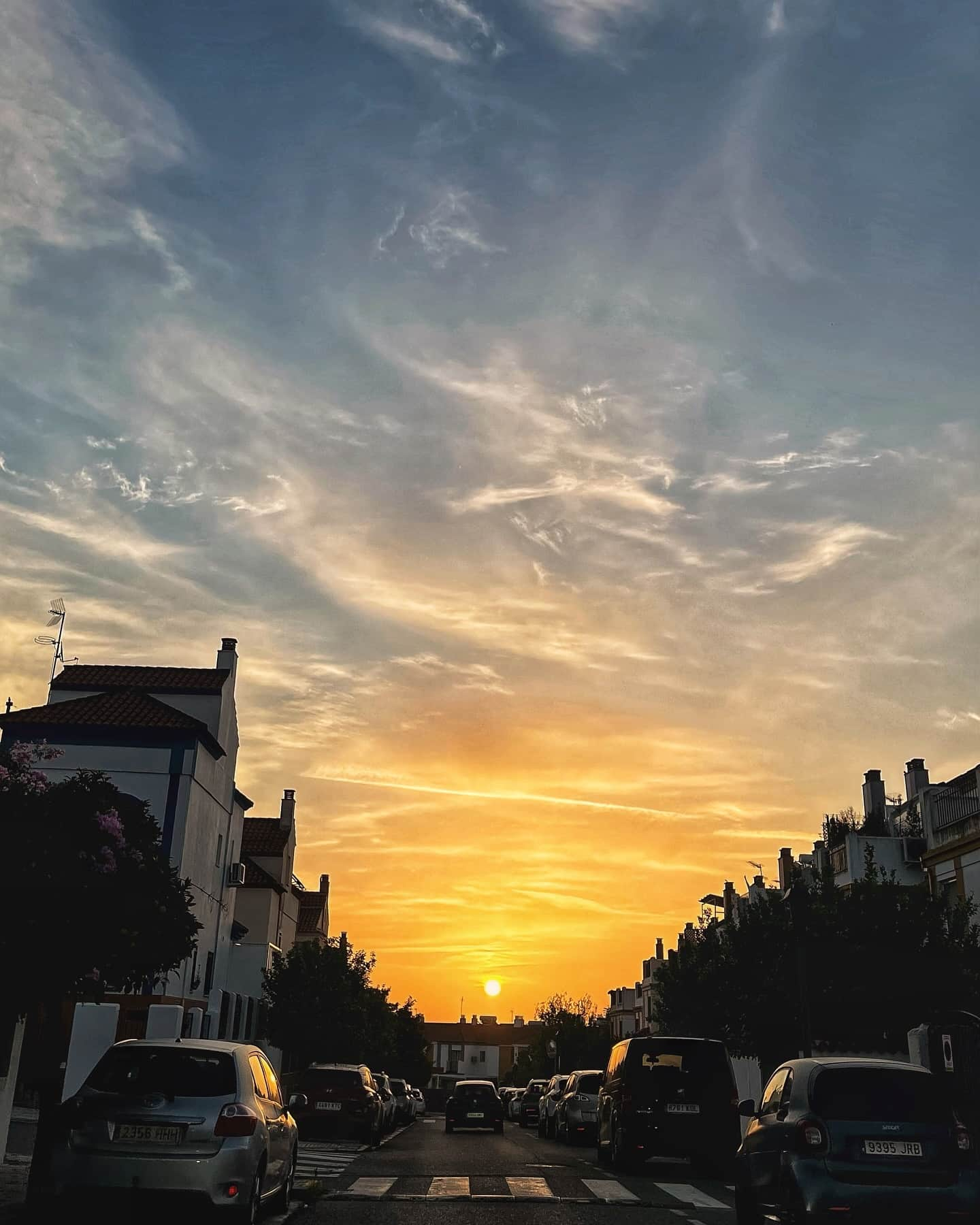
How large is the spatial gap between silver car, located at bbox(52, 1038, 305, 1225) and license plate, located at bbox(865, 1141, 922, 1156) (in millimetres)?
5152

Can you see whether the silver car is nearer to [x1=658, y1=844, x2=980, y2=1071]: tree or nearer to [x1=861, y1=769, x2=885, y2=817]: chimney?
[x1=658, y1=844, x2=980, y2=1071]: tree

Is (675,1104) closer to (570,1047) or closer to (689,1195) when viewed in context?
(689,1195)

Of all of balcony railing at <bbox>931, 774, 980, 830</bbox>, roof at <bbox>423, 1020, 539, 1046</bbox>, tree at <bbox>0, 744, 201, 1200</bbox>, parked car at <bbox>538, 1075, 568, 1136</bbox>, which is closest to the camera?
tree at <bbox>0, 744, 201, 1200</bbox>

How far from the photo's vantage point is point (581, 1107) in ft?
92.7

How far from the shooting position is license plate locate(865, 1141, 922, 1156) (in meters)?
9.80

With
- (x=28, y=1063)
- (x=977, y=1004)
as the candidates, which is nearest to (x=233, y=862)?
(x=28, y=1063)

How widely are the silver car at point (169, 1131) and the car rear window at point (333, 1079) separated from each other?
49.8 ft

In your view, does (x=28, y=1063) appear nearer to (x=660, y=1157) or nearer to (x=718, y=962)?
(x=660, y=1157)

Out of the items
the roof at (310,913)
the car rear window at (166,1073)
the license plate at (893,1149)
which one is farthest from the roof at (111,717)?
→ the roof at (310,913)

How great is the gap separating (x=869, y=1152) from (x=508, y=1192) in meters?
6.36

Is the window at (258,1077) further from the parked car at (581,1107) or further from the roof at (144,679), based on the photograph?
the roof at (144,679)

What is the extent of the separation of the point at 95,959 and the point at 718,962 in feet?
93.3

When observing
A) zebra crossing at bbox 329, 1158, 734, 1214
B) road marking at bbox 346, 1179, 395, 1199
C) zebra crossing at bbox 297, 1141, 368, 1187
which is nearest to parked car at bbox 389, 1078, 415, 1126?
zebra crossing at bbox 297, 1141, 368, 1187

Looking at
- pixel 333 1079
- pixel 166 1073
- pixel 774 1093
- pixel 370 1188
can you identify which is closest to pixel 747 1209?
pixel 774 1093
